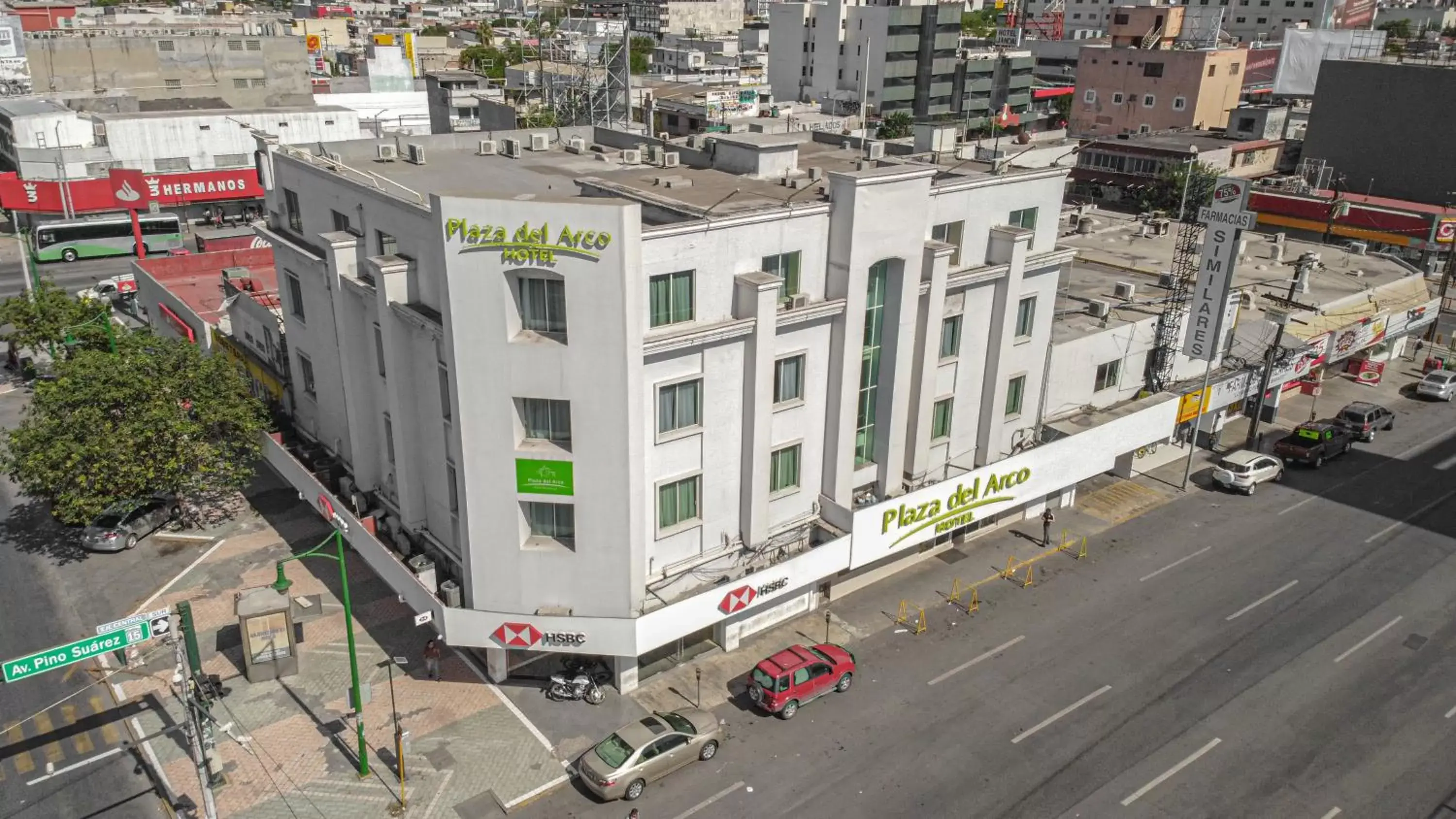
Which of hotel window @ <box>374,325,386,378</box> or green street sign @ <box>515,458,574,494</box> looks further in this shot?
hotel window @ <box>374,325,386,378</box>

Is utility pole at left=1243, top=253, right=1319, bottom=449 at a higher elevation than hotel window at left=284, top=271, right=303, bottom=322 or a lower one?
lower

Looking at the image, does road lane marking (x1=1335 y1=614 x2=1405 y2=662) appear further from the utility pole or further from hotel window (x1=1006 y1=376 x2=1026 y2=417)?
the utility pole

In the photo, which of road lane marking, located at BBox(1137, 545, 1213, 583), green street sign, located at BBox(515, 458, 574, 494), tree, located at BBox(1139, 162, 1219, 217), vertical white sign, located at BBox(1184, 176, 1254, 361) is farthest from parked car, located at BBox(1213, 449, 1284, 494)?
tree, located at BBox(1139, 162, 1219, 217)

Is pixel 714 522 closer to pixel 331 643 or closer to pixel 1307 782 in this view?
pixel 331 643

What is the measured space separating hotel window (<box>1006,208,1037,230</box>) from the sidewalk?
27.0m

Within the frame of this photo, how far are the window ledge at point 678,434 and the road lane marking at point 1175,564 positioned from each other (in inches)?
840

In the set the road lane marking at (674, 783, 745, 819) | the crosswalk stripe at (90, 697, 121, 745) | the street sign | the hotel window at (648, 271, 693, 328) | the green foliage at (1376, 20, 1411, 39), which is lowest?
the crosswalk stripe at (90, 697, 121, 745)

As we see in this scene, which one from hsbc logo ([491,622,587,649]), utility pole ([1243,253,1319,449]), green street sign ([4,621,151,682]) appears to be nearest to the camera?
green street sign ([4,621,151,682])

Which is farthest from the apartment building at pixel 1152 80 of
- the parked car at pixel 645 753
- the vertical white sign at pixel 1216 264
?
the parked car at pixel 645 753

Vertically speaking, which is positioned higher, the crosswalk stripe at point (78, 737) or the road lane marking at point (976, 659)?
the road lane marking at point (976, 659)

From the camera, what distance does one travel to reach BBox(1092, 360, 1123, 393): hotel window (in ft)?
162

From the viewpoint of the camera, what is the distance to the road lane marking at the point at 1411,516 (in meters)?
47.5

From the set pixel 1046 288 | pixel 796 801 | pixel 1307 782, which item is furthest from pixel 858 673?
pixel 1046 288

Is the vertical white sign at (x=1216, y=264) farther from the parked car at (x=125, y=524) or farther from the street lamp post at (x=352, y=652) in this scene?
the parked car at (x=125, y=524)
